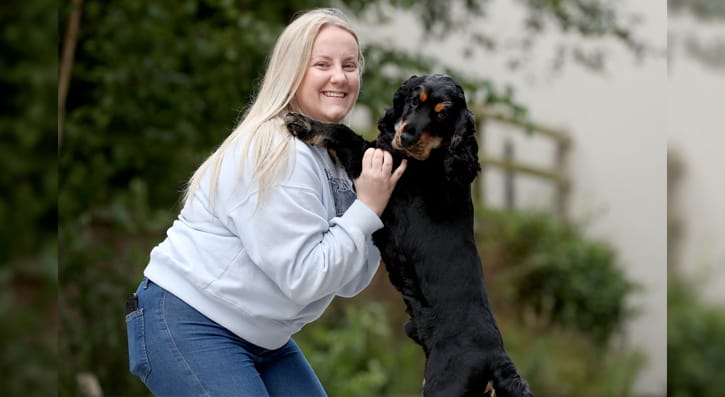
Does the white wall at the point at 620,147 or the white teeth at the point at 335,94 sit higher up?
the white teeth at the point at 335,94

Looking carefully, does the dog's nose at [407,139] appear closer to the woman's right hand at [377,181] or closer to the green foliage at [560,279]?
the woman's right hand at [377,181]

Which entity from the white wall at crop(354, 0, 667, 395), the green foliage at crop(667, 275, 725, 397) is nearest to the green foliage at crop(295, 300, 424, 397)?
the white wall at crop(354, 0, 667, 395)

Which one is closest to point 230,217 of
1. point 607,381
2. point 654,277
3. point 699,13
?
point 699,13

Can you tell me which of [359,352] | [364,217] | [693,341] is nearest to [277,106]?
[364,217]

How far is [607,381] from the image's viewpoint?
6445mm

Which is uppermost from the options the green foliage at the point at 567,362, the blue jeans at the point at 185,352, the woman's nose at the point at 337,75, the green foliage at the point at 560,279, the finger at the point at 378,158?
the woman's nose at the point at 337,75

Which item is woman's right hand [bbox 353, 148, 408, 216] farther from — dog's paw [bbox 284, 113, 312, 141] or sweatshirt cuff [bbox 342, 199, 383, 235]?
dog's paw [bbox 284, 113, 312, 141]

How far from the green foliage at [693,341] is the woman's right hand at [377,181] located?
630 millimetres

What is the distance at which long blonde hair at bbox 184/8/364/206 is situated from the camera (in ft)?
6.01

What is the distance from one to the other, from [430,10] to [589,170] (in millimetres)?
3625

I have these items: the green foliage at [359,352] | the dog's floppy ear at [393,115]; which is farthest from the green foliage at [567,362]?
the dog's floppy ear at [393,115]

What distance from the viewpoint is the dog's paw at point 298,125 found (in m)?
1.94

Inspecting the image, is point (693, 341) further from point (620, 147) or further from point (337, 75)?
point (620, 147)

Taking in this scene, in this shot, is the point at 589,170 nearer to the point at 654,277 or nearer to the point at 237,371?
the point at 654,277
